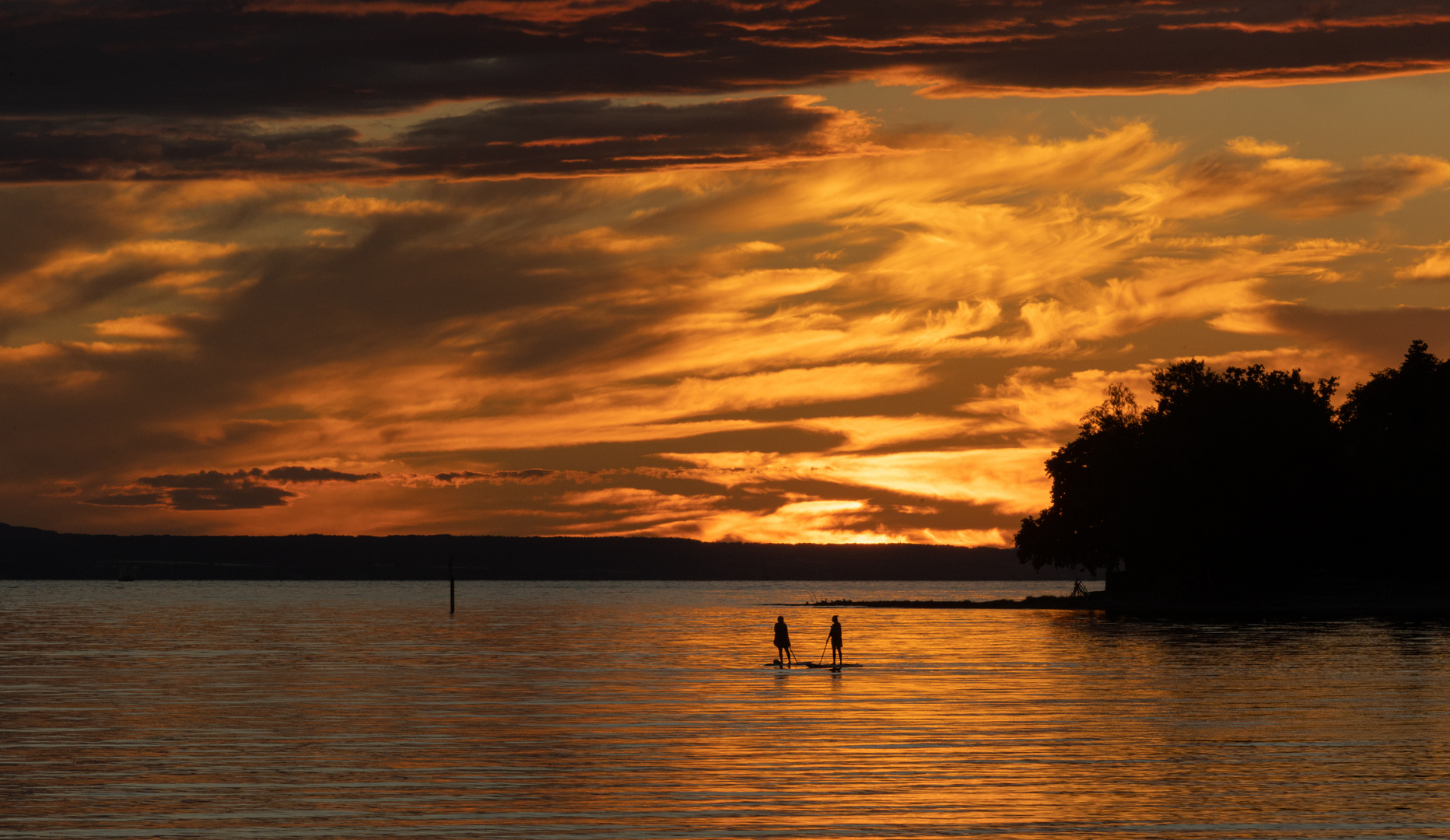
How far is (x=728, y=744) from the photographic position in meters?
32.4

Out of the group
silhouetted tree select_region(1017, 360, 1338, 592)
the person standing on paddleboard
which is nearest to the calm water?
the person standing on paddleboard

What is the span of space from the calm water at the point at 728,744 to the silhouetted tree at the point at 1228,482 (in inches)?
2381

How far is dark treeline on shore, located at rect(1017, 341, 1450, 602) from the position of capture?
129 m

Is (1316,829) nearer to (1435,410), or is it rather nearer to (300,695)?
(300,695)

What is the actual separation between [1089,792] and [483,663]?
40.0 metres

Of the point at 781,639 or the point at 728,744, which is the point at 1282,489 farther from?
the point at 728,744

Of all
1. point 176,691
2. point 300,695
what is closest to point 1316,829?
point 300,695

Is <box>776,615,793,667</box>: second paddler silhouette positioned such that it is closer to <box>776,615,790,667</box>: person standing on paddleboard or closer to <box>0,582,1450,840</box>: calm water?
<box>776,615,790,667</box>: person standing on paddleboard

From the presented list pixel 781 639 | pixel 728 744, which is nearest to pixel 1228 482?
pixel 781 639

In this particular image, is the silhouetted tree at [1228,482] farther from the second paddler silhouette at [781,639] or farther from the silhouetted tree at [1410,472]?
the second paddler silhouette at [781,639]

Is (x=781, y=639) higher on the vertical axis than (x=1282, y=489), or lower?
lower

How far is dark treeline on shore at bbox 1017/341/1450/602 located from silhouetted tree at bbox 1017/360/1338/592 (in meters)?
0.13

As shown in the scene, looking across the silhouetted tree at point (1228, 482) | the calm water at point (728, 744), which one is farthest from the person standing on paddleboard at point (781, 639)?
the silhouetted tree at point (1228, 482)

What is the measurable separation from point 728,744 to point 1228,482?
A: 104 meters
